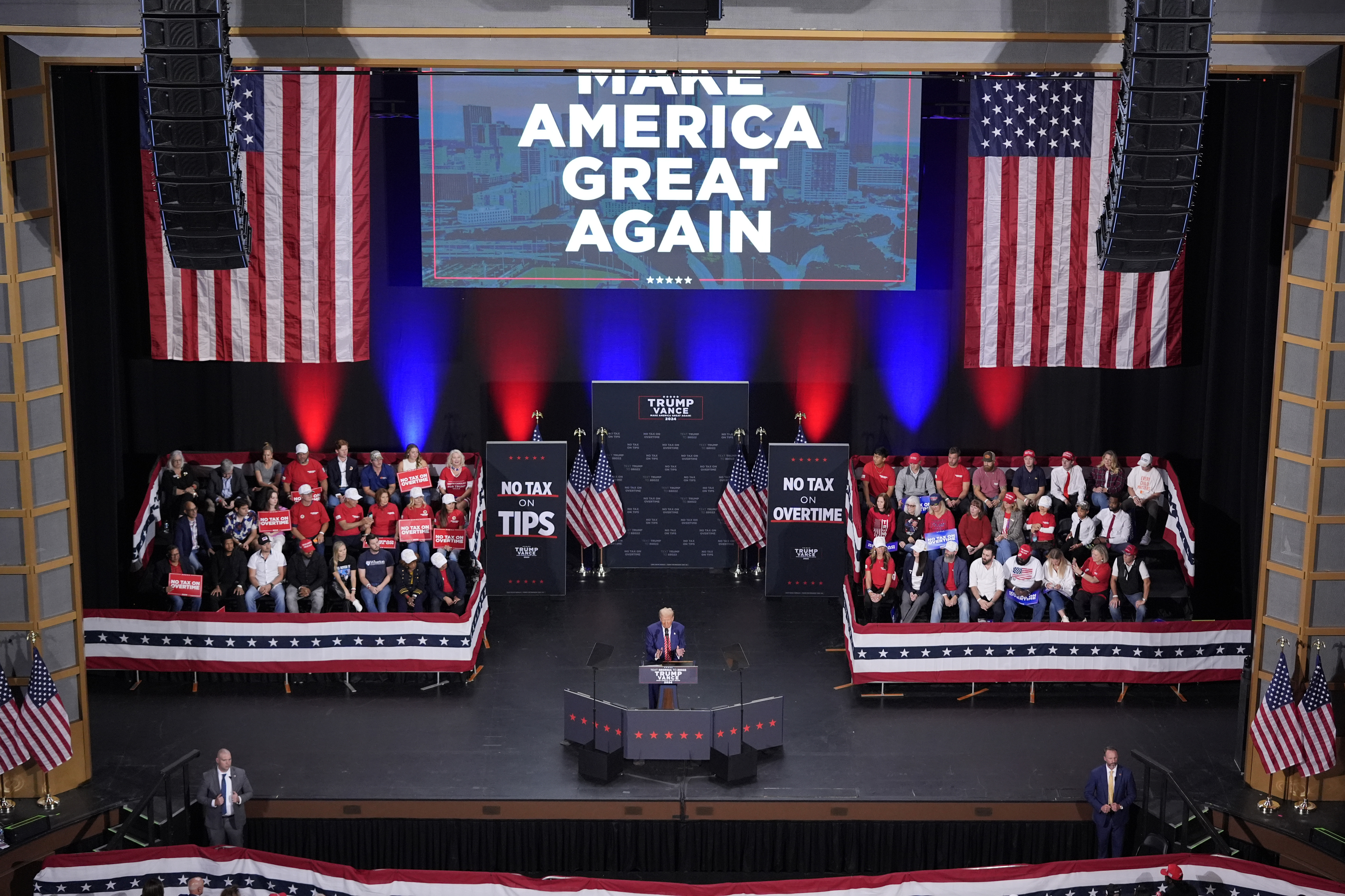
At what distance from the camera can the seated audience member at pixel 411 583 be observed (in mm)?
17375

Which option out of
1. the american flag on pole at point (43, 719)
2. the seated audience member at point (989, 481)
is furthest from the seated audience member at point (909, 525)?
the american flag on pole at point (43, 719)

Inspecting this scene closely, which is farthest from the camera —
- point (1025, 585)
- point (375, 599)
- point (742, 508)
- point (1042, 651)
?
point (742, 508)

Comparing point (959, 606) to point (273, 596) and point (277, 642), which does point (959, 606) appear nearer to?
point (277, 642)

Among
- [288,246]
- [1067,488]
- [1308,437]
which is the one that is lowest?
[1067,488]

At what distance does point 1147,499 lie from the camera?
61.5 feet

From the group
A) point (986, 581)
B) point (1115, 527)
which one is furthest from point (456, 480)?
point (1115, 527)

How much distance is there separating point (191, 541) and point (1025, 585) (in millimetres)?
9274

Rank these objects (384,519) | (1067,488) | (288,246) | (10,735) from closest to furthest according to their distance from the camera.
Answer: (10,735)
(288,246)
(384,519)
(1067,488)

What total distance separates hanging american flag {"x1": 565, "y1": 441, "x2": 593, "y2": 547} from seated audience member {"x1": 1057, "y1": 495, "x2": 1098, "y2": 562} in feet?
19.1

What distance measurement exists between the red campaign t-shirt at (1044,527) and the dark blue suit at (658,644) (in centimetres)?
482

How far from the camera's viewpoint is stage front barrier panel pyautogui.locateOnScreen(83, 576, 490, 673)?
16.8 m

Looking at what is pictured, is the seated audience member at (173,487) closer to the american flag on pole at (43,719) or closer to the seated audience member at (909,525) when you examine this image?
the american flag on pole at (43,719)

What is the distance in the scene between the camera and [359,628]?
1678cm

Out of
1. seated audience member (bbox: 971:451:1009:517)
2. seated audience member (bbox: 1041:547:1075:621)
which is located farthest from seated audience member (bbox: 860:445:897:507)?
seated audience member (bbox: 1041:547:1075:621)
